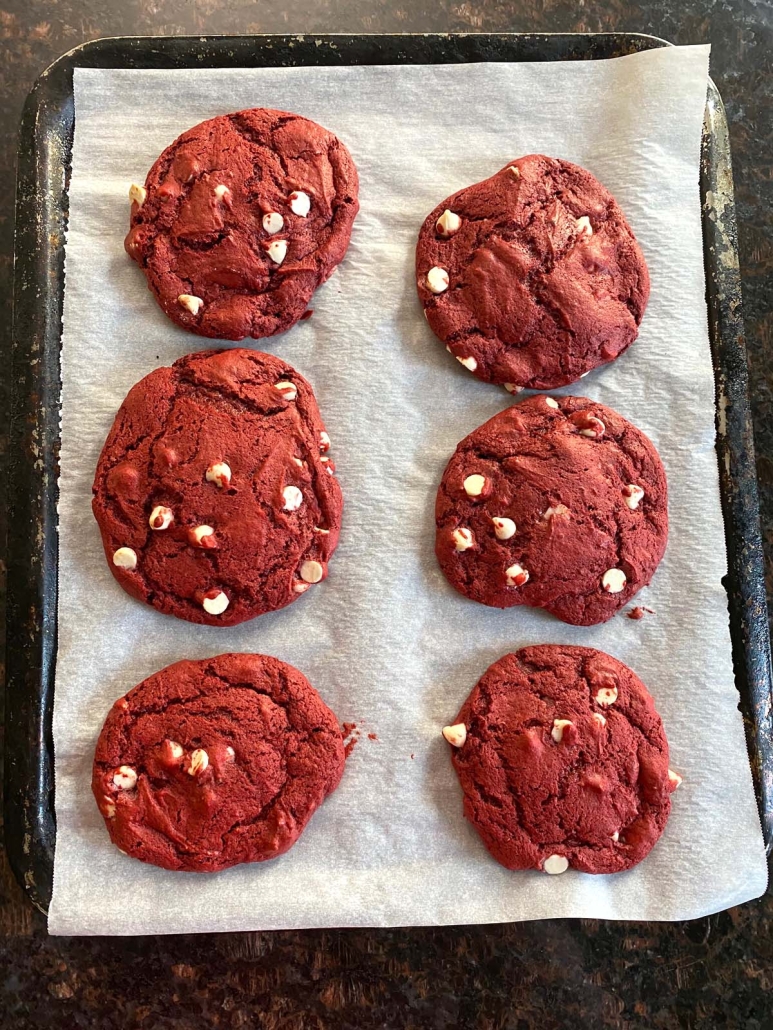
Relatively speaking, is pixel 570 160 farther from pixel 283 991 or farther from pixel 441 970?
pixel 283 991

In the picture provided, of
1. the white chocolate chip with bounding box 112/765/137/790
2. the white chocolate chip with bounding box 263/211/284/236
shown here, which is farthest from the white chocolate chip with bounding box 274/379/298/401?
the white chocolate chip with bounding box 112/765/137/790

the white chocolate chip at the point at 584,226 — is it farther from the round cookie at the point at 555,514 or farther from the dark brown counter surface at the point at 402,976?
the dark brown counter surface at the point at 402,976

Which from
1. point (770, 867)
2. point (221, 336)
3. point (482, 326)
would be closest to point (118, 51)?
point (221, 336)

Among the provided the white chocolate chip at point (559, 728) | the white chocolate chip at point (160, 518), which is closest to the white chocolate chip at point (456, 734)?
the white chocolate chip at point (559, 728)

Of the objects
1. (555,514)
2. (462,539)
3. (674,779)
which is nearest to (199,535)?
(462,539)

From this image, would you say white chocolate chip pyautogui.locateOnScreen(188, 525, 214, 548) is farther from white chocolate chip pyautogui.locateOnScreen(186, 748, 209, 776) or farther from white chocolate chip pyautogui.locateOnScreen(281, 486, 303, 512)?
white chocolate chip pyautogui.locateOnScreen(186, 748, 209, 776)

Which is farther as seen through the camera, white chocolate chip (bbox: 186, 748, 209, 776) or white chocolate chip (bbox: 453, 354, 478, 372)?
white chocolate chip (bbox: 453, 354, 478, 372)

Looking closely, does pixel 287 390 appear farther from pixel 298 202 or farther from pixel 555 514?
pixel 555 514
